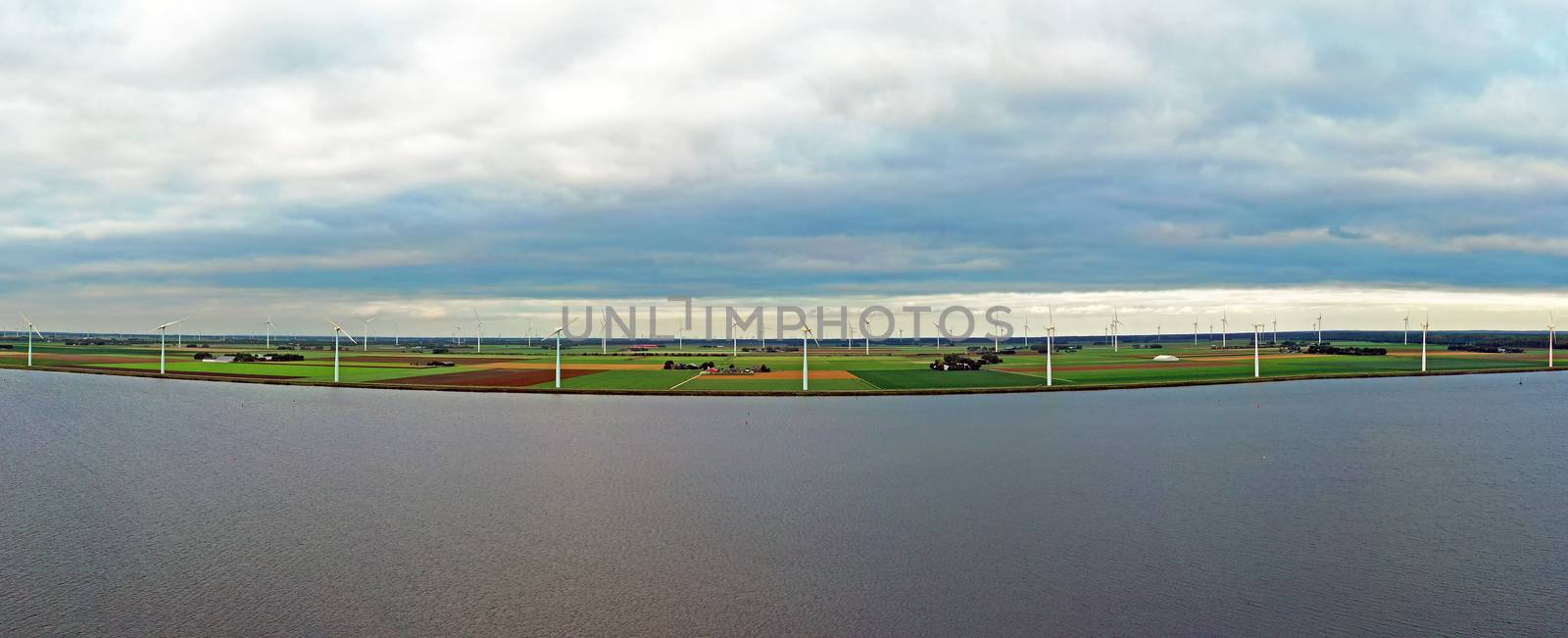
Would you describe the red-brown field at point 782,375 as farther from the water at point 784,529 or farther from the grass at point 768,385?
the water at point 784,529

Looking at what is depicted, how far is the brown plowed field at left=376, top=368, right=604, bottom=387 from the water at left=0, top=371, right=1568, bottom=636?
39.0m

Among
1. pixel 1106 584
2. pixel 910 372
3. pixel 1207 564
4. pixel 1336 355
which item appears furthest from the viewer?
pixel 1336 355

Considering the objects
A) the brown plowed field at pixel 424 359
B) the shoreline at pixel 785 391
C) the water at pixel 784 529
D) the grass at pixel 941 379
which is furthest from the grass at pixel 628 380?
→ the brown plowed field at pixel 424 359

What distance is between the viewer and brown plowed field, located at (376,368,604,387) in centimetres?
9076

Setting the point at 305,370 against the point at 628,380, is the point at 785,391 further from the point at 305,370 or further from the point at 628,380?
the point at 305,370

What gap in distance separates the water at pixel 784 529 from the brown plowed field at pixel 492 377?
3901 centimetres

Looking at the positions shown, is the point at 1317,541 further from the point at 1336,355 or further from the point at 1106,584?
the point at 1336,355

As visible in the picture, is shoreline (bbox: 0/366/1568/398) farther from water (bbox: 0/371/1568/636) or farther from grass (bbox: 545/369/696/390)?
water (bbox: 0/371/1568/636)

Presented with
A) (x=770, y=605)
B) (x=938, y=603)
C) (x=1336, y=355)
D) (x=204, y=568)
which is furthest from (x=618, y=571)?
(x=1336, y=355)

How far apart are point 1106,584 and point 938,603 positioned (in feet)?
13.8

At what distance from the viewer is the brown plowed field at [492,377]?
298 ft

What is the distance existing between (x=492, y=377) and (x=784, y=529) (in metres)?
82.3

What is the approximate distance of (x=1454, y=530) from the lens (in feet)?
81.7

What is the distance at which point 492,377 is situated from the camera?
331 ft
